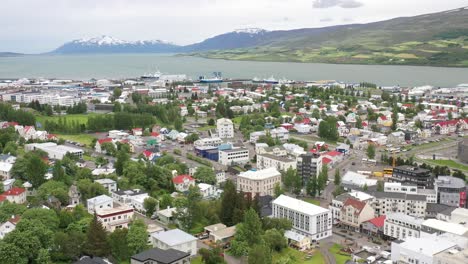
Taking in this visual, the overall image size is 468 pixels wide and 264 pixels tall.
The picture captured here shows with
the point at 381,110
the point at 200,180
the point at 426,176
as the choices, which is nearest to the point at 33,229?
the point at 200,180

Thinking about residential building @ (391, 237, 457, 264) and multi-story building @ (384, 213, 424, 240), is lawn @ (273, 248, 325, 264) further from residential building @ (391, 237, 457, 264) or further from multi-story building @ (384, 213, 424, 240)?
multi-story building @ (384, 213, 424, 240)

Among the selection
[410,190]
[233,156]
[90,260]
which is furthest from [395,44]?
[90,260]

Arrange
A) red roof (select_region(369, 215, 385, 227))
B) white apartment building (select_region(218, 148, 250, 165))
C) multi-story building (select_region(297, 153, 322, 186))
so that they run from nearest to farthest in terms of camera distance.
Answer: red roof (select_region(369, 215, 385, 227))
multi-story building (select_region(297, 153, 322, 186))
white apartment building (select_region(218, 148, 250, 165))

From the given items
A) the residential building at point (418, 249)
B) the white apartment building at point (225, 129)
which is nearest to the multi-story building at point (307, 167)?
A: the residential building at point (418, 249)

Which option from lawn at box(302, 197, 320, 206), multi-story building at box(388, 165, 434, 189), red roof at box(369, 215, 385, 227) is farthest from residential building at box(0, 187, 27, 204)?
multi-story building at box(388, 165, 434, 189)

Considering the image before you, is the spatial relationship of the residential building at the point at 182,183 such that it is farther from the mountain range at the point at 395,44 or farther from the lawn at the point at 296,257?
the mountain range at the point at 395,44
